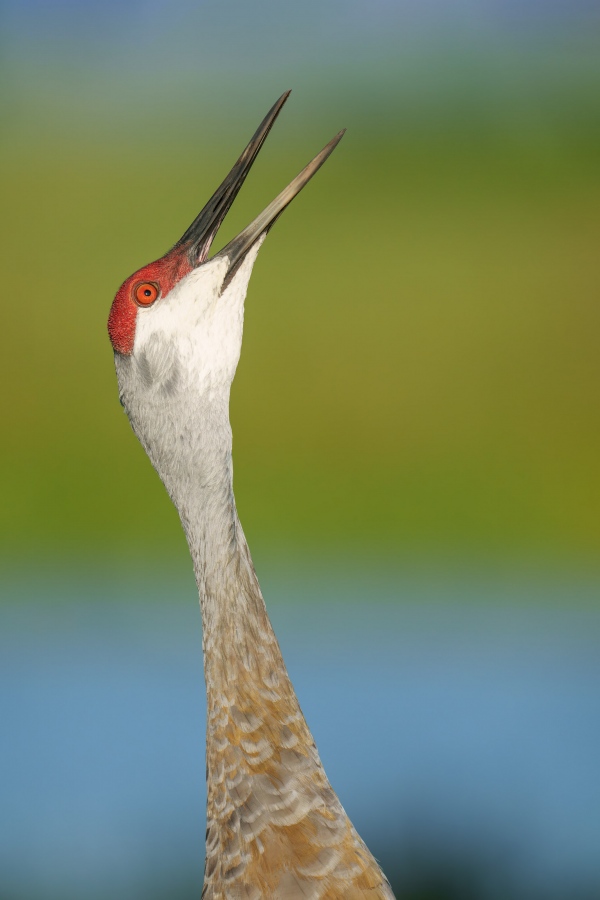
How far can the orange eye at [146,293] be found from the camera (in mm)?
770

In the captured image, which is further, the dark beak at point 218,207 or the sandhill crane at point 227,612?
the dark beak at point 218,207

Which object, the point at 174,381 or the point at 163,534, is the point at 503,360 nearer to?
the point at 163,534

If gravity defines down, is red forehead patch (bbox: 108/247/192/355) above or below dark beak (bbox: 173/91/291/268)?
below

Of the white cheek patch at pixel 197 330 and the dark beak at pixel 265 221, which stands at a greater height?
the dark beak at pixel 265 221

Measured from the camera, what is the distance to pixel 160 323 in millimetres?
758

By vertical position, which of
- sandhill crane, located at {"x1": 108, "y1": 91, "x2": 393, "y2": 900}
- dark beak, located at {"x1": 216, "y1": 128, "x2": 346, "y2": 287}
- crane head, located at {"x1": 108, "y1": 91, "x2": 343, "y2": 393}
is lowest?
sandhill crane, located at {"x1": 108, "y1": 91, "x2": 393, "y2": 900}

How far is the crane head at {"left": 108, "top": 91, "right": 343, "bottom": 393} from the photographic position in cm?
74

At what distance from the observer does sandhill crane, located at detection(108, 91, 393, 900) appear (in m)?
Answer: 0.69

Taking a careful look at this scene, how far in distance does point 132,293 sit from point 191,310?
50 millimetres

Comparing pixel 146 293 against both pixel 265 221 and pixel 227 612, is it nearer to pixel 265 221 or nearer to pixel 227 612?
pixel 265 221

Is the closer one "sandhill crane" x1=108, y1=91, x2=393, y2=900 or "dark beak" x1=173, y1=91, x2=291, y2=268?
"sandhill crane" x1=108, y1=91, x2=393, y2=900

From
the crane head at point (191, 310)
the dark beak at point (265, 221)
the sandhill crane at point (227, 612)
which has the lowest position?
the sandhill crane at point (227, 612)

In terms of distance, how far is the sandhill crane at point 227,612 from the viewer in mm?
686

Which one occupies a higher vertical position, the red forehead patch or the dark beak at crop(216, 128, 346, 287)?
the dark beak at crop(216, 128, 346, 287)
